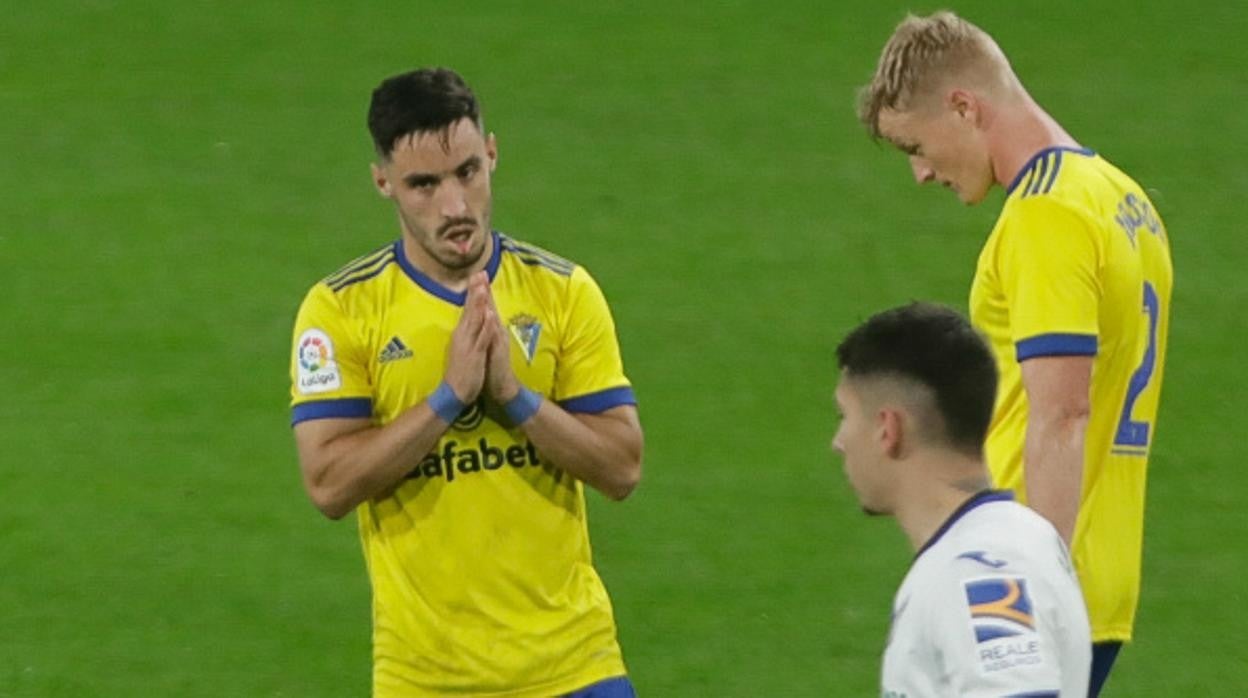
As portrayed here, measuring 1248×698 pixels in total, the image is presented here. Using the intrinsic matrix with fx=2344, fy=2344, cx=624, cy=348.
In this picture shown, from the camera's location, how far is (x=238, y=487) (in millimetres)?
9227

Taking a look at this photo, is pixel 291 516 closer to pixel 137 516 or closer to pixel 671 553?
pixel 137 516

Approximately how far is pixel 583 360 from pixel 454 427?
1.03ft

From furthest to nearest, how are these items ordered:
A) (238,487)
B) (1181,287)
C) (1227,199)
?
1. (1227,199)
2. (1181,287)
3. (238,487)

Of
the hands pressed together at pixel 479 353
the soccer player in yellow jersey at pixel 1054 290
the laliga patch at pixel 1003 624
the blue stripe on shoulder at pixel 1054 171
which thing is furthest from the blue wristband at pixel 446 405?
the laliga patch at pixel 1003 624

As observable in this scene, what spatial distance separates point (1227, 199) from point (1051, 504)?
7.61 m

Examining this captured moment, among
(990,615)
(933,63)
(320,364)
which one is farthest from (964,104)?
(990,615)

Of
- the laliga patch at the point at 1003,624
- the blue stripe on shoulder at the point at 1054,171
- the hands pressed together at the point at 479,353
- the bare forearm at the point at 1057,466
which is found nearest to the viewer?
the laliga patch at the point at 1003,624

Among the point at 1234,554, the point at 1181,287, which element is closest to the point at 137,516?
the point at 1234,554

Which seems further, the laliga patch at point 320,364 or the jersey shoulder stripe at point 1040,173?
the laliga patch at point 320,364

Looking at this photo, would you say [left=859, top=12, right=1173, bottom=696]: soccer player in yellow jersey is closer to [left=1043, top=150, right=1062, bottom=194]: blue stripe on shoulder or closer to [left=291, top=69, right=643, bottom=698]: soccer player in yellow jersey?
[left=1043, top=150, right=1062, bottom=194]: blue stripe on shoulder

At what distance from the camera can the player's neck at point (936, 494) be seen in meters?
3.64

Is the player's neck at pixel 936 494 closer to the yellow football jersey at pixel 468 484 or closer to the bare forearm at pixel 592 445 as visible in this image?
the bare forearm at pixel 592 445

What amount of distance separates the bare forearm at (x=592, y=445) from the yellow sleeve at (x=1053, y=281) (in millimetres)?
877

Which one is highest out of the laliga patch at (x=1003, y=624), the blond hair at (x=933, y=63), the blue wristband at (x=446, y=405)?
the blond hair at (x=933, y=63)
